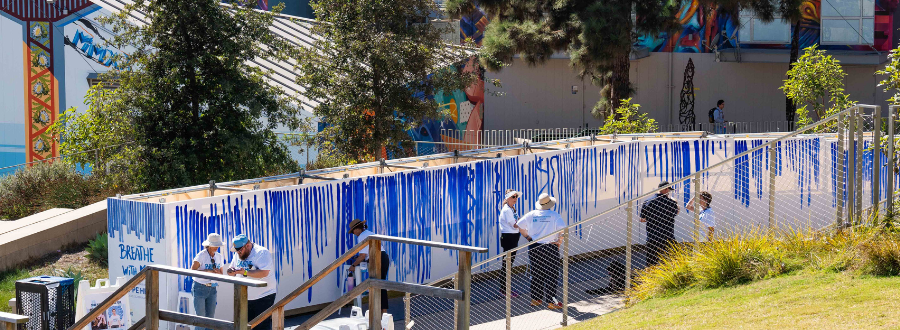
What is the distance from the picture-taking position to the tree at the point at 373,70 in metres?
16.0

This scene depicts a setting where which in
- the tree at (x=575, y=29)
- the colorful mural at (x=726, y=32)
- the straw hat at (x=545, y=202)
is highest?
the colorful mural at (x=726, y=32)

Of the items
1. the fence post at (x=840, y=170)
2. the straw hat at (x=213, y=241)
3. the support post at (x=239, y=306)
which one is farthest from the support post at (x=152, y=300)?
the fence post at (x=840, y=170)

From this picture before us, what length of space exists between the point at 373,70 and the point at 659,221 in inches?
283

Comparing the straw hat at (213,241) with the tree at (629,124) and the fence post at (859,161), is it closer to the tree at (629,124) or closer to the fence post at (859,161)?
the fence post at (859,161)

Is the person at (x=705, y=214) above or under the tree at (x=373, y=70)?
under

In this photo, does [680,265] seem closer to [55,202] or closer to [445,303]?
[445,303]

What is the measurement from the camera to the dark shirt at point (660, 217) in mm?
10969

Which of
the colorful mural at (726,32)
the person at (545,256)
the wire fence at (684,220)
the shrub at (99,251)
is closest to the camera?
the wire fence at (684,220)

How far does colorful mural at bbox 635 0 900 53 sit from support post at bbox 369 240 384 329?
75.7 ft

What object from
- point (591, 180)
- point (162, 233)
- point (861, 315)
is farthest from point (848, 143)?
point (162, 233)

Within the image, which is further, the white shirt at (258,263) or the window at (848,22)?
the window at (848,22)

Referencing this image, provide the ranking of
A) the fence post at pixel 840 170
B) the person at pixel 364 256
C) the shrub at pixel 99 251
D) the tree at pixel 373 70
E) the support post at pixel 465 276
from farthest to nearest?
the tree at pixel 373 70 → the shrub at pixel 99 251 → the person at pixel 364 256 → the fence post at pixel 840 170 → the support post at pixel 465 276

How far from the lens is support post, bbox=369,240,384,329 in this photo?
6.72 meters

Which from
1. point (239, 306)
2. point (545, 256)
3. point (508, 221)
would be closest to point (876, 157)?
point (545, 256)
